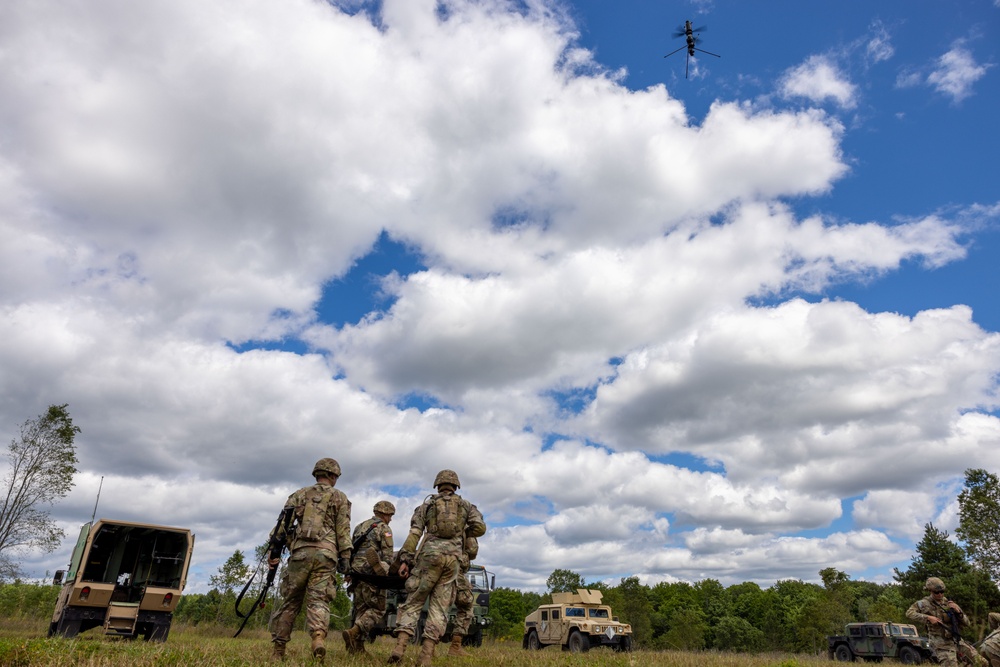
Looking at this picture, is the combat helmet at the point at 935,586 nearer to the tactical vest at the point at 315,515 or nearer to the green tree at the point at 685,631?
the tactical vest at the point at 315,515

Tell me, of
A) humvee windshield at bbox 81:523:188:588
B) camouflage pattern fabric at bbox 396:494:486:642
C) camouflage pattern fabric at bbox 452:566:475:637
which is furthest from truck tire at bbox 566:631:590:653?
camouflage pattern fabric at bbox 396:494:486:642

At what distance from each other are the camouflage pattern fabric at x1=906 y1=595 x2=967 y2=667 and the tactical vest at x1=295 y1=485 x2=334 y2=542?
9780 millimetres

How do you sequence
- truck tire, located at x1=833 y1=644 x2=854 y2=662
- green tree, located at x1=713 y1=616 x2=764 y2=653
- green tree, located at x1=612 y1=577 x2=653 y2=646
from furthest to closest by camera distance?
1. green tree, located at x1=713 y1=616 x2=764 y2=653
2. green tree, located at x1=612 y1=577 x2=653 y2=646
3. truck tire, located at x1=833 y1=644 x2=854 y2=662

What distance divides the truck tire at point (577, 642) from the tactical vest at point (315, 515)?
1559 centimetres

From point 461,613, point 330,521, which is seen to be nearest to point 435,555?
point 330,521

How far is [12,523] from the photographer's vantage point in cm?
3111

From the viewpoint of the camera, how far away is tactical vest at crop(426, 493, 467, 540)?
8727 mm

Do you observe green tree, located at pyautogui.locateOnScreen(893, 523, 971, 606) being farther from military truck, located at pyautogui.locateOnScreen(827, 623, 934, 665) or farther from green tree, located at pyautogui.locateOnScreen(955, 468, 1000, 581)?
military truck, located at pyautogui.locateOnScreen(827, 623, 934, 665)

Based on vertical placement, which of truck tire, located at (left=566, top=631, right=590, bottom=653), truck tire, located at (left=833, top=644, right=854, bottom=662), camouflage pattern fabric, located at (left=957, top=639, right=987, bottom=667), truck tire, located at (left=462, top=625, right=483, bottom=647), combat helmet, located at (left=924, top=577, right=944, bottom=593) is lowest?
truck tire, located at (left=833, top=644, right=854, bottom=662)

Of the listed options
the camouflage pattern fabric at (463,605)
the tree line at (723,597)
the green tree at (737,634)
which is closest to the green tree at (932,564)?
the tree line at (723,597)

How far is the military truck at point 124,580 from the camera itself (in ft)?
44.1

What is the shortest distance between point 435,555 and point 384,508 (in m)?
2.72

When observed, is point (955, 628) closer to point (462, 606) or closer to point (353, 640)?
point (462, 606)

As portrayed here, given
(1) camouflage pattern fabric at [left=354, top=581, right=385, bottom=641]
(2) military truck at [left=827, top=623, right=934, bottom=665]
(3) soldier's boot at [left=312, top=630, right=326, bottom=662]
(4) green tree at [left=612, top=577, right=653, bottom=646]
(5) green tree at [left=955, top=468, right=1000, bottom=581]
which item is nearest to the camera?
(3) soldier's boot at [left=312, top=630, right=326, bottom=662]
